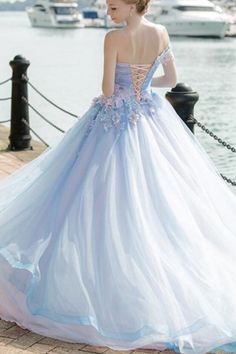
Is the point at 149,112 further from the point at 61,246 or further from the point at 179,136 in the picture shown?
the point at 61,246

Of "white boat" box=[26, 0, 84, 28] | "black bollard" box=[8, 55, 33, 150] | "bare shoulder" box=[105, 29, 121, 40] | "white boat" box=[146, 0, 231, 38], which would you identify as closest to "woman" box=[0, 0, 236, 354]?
"bare shoulder" box=[105, 29, 121, 40]

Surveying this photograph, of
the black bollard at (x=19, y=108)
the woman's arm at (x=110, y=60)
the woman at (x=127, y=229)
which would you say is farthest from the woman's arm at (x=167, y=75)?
the black bollard at (x=19, y=108)

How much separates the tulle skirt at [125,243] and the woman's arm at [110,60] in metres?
0.22

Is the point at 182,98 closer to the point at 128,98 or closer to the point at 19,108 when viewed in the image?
the point at 128,98

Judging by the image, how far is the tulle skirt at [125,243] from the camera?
402 centimetres

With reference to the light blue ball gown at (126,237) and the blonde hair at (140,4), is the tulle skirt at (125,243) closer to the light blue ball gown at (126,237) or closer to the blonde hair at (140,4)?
the light blue ball gown at (126,237)

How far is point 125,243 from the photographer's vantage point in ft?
13.9

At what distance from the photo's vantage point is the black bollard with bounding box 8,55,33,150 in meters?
9.12

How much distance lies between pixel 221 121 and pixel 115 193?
68.2 feet

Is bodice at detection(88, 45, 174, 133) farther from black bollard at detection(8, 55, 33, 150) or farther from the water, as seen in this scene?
black bollard at detection(8, 55, 33, 150)

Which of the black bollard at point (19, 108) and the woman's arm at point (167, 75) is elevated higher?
the woman's arm at point (167, 75)

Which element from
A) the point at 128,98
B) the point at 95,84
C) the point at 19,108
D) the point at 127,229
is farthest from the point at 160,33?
the point at 95,84

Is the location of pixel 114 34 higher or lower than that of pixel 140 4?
lower

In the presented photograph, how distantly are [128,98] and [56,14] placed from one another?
358ft
